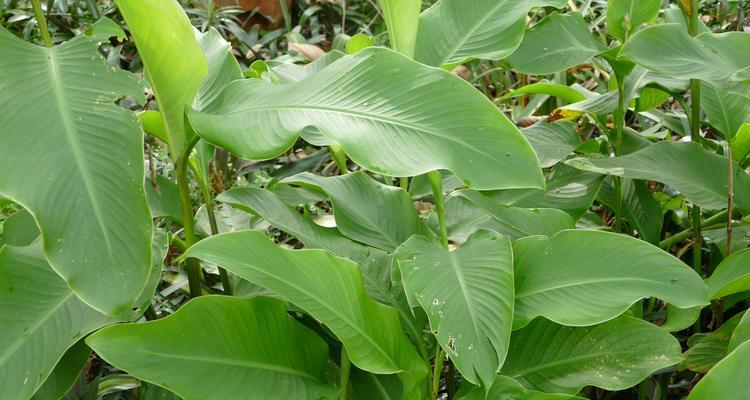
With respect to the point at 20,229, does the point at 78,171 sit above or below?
above

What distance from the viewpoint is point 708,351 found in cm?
126

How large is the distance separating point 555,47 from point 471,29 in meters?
0.25

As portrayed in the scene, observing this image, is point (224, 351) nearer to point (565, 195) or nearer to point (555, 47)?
point (565, 195)

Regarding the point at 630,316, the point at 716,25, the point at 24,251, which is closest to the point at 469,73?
the point at 716,25

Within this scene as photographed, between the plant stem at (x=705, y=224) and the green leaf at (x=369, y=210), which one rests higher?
the green leaf at (x=369, y=210)

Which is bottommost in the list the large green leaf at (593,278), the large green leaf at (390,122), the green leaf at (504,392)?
the green leaf at (504,392)

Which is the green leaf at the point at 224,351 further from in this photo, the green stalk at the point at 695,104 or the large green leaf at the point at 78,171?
the green stalk at the point at 695,104

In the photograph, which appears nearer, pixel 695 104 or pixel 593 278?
pixel 593 278

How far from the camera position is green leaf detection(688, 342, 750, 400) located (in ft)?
2.98

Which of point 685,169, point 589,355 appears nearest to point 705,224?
point 685,169

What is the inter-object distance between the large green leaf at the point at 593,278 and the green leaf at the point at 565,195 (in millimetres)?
265

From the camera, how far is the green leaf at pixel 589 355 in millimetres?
1109

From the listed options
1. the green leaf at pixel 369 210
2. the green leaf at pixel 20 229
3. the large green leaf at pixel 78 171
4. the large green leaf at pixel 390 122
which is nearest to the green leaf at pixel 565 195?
the green leaf at pixel 369 210

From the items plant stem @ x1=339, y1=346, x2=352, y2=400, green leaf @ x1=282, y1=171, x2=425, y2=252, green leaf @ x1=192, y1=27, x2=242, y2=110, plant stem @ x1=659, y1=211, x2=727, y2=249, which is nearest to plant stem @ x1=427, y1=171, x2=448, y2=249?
green leaf @ x1=282, y1=171, x2=425, y2=252
